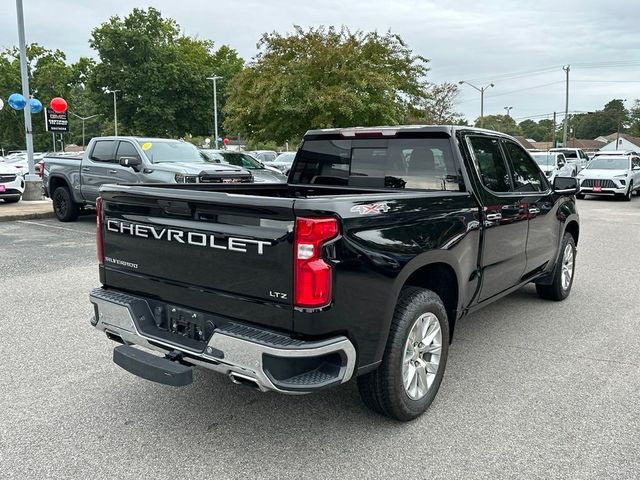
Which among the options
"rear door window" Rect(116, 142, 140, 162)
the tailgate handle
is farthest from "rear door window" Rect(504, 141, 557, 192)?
"rear door window" Rect(116, 142, 140, 162)

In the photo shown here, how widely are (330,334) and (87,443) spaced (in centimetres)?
157

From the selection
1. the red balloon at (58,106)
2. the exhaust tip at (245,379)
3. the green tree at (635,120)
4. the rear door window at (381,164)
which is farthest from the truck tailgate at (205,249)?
the green tree at (635,120)

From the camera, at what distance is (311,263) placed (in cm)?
278

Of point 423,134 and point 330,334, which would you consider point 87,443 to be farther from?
point 423,134

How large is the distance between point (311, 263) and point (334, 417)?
1.30 m

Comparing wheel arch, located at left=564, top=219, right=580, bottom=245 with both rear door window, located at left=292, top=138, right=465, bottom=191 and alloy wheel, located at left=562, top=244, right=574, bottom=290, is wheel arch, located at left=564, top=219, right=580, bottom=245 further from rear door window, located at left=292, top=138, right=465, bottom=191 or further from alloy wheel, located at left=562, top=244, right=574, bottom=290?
rear door window, located at left=292, top=138, right=465, bottom=191

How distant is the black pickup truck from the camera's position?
9.29ft

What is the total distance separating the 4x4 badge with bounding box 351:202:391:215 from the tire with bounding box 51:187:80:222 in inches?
429

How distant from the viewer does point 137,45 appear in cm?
4731

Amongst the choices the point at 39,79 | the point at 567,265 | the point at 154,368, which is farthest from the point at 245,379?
the point at 39,79

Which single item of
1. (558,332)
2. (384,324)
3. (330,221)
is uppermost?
(330,221)

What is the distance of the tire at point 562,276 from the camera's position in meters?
6.07

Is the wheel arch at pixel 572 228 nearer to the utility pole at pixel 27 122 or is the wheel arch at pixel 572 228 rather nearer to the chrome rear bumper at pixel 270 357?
the chrome rear bumper at pixel 270 357

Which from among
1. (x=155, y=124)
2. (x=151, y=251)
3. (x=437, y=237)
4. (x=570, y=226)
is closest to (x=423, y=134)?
(x=437, y=237)
